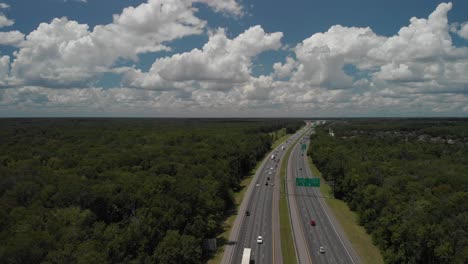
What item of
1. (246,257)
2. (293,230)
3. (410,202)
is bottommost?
(293,230)

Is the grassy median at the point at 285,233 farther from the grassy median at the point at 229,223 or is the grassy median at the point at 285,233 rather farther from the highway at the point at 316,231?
the grassy median at the point at 229,223

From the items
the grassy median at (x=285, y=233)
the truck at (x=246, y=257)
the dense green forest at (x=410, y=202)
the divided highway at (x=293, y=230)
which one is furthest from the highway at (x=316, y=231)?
the truck at (x=246, y=257)

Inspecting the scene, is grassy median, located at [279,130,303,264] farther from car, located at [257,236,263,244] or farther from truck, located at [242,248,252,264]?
truck, located at [242,248,252,264]

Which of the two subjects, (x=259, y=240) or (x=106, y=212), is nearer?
(x=106, y=212)

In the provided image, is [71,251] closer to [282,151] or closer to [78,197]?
[78,197]

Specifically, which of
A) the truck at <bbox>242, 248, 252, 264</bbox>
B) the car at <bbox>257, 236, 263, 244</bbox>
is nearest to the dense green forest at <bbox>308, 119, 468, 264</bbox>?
the car at <bbox>257, 236, 263, 244</bbox>

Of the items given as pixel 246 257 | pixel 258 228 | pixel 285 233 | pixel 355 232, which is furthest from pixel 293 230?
pixel 246 257

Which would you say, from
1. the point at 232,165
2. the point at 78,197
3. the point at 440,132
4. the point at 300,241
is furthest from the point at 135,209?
the point at 440,132

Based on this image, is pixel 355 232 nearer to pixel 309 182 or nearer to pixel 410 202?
pixel 410 202
